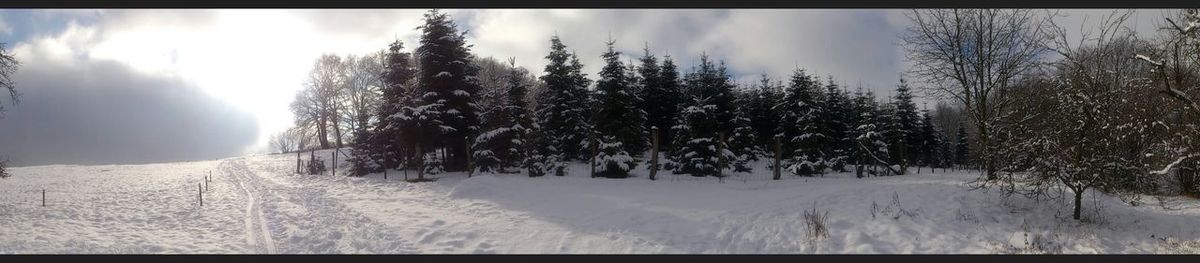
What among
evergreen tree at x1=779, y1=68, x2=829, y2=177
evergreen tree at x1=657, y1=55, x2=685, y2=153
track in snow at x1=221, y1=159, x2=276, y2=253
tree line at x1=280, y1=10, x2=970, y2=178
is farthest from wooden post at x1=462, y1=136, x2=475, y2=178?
evergreen tree at x1=779, y1=68, x2=829, y2=177

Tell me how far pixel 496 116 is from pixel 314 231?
15.5 meters

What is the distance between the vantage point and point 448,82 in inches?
1142

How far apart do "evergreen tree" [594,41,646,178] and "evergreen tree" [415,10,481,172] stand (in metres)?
6.64

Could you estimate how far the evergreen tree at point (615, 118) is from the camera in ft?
90.2

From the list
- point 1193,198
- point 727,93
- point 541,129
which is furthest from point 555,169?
point 1193,198

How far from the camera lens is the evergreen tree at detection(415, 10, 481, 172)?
2844 centimetres

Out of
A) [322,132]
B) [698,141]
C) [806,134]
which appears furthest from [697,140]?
[322,132]

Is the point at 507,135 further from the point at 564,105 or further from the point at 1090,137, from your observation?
the point at 1090,137

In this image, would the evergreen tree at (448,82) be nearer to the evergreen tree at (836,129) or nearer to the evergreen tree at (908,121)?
the evergreen tree at (836,129)

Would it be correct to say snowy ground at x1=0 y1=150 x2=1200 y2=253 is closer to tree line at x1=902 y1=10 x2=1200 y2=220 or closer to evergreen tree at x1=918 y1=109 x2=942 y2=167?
tree line at x1=902 y1=10 x2=1200 y2=220

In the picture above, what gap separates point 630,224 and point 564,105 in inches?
773

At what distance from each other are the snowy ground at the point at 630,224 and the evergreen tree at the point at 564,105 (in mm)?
12365

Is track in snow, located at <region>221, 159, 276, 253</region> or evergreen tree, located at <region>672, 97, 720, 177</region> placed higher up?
evergreen tree, located at <region>672, 97, 720, 177</region>

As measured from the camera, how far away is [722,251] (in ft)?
32.9
